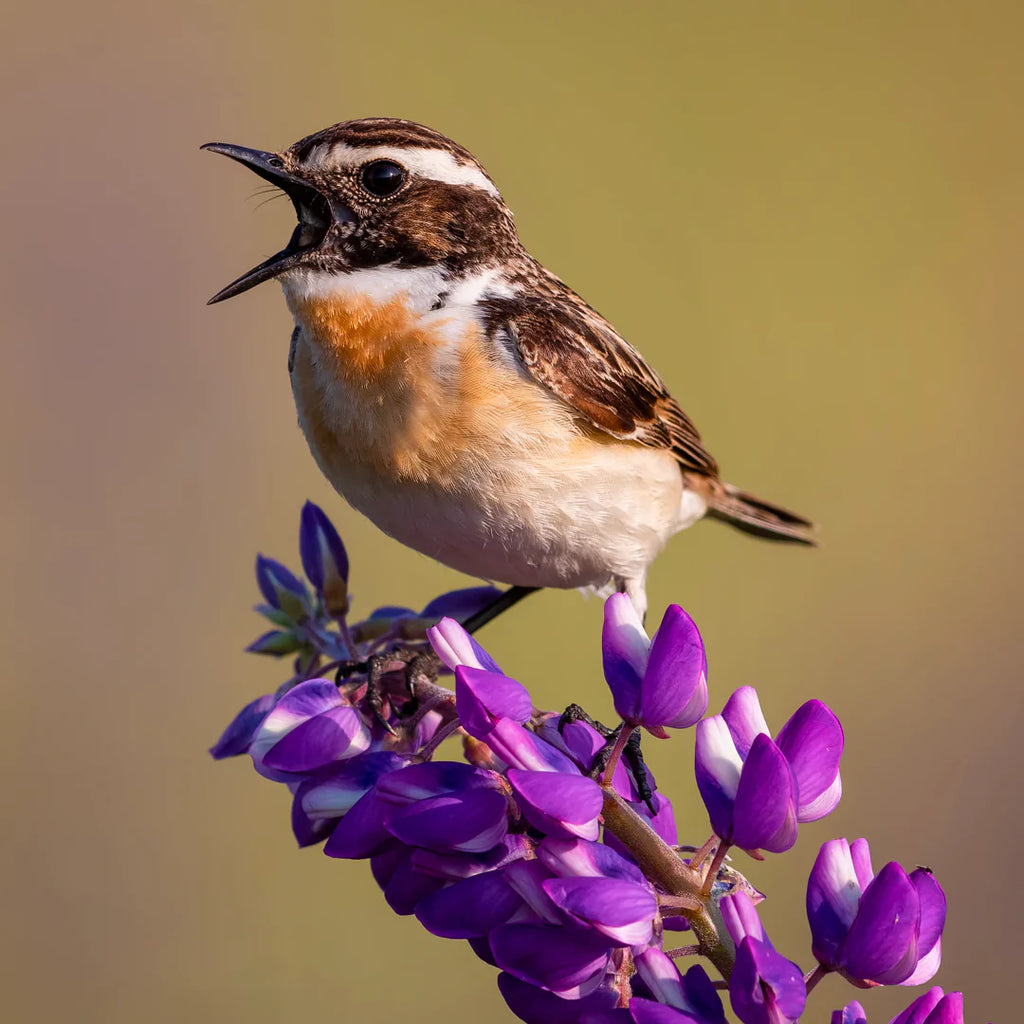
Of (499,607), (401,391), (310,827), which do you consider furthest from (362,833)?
(499,607)

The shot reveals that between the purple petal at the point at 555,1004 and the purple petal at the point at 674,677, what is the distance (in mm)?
355

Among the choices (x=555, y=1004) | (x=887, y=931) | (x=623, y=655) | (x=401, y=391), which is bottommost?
(x=555, y=1004)

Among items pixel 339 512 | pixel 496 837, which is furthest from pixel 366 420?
pixel 339 512

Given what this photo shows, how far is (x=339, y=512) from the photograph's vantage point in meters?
6.63

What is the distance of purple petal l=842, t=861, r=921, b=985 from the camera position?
1.59 meters

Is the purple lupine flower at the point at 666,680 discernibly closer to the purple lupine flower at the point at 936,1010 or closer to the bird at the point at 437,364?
the purple lupine flower at the point at 936,1010

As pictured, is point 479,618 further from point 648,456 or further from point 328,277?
point 328,277

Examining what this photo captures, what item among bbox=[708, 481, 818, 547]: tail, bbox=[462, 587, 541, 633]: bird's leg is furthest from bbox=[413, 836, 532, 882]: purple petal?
bbox=[708, 481, 818, 547]: tail

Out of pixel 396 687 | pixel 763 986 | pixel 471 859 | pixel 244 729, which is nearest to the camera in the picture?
pixel 763 986

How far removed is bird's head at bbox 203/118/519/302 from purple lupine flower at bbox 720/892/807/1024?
195cm

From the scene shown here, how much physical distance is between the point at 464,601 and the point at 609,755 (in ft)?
4.14

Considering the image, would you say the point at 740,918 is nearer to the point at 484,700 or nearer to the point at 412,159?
the point at 484,700

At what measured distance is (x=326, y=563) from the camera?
258 centimetres

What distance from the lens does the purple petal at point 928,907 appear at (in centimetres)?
166
